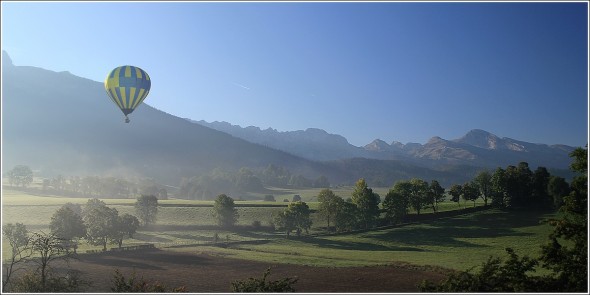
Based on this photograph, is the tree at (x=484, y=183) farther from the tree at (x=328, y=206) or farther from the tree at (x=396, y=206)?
the tree at (x=328, y=206)

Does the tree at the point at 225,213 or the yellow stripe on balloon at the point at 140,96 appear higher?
the yellow stripe on balloon at the point at 140,96

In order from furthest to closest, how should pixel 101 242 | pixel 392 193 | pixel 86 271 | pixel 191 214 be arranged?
pixel 191 214
pixel 392 193
pixel 101 242
pixel 86 271

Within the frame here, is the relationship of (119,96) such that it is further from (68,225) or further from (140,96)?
(68,225)

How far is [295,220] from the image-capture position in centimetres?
9319

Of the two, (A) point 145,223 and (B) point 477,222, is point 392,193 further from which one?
(A) point 145,223

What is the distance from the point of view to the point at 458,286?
74.8ft

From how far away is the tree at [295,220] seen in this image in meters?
92.4

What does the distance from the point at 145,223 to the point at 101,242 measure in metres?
27.0

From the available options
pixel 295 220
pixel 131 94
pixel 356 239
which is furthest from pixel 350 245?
pixel 131 94

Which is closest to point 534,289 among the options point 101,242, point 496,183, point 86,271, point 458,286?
point 458,286

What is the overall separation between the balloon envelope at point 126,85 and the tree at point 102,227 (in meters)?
23.4

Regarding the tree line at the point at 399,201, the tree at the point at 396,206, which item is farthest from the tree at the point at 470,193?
the tree at the point at 396,206

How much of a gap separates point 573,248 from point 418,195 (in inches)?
3049

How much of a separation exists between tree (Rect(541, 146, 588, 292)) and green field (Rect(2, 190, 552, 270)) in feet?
93.9
